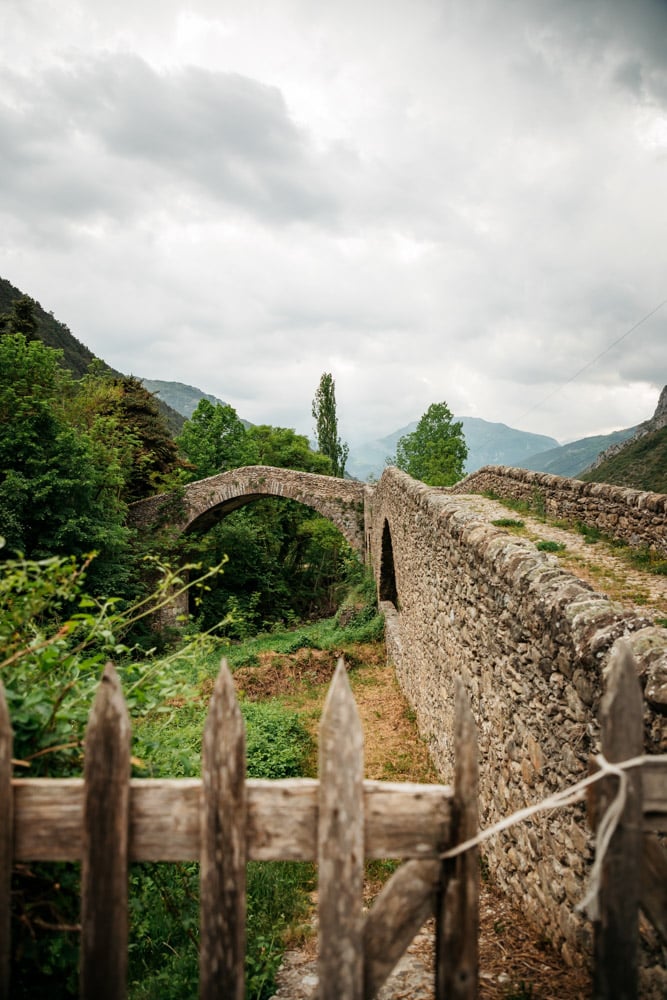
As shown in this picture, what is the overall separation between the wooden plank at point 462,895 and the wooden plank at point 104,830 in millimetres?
790

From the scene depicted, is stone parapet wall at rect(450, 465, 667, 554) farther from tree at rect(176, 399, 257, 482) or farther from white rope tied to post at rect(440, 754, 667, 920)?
tree at rect(176, 399, 257, 482)

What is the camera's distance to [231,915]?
1.36 m

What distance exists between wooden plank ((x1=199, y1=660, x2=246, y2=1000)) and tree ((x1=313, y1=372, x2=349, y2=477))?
32934mm

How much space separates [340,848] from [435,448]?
37.8 meters

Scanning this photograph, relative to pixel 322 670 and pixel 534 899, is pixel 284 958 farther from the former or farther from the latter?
pixel 322 670

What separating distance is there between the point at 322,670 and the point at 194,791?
1103 cm

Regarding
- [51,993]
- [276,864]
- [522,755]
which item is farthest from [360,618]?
[51,993]

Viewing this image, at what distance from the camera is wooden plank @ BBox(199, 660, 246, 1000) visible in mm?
1349

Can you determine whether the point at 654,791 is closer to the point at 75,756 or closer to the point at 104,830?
the point at 104,830

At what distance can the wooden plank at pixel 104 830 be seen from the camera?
1.35m

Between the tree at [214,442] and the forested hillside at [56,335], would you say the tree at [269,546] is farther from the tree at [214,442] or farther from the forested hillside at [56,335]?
the forested hillside at [56,335]

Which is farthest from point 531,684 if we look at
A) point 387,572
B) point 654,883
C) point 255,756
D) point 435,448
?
point 435,448

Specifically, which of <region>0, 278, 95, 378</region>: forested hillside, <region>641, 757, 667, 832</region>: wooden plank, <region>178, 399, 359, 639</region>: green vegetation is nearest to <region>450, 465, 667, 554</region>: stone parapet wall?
<region>641, 757, 667, 832</region>: wooden plank

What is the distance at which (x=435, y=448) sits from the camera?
3822 cm
